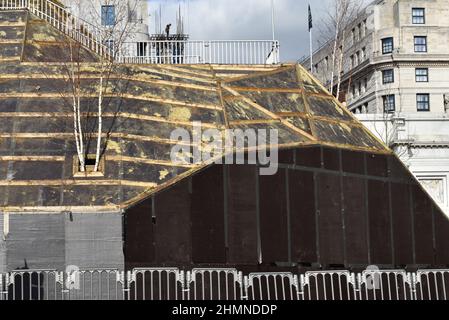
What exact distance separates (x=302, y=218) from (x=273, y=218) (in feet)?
3.83

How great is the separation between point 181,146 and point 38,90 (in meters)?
5.79

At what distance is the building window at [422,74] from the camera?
102938mm

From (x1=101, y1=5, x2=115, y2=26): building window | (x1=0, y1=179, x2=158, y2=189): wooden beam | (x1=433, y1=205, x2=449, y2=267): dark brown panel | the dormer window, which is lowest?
(x1=433, y1=205, x2=449, y2=267): dark brown panel

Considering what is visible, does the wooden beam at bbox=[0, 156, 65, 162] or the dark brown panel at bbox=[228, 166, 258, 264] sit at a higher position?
the wooden beam at bbox=[0, 156, 65, 162]

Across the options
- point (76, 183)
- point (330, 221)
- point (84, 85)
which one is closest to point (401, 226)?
point (330, 221)

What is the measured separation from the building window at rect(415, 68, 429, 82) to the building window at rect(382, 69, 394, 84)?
2.62 meters

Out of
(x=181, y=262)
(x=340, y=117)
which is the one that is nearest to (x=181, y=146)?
(x=181, y=262)

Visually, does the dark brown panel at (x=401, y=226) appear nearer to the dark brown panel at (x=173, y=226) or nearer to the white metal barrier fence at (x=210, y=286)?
the white metal barrier fence at (x=210, y=286)

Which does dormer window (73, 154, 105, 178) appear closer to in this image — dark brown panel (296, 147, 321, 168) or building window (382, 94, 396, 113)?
dark brown panel (296, 147, 321, 168)

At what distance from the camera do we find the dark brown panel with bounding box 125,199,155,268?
106 ft

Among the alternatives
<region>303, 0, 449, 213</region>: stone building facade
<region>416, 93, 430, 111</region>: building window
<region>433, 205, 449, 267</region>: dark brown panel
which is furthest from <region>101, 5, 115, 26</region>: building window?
<region>416, 93, 430, 111</region>: building window

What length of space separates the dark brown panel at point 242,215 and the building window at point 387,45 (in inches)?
2815

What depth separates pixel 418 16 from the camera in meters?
104
